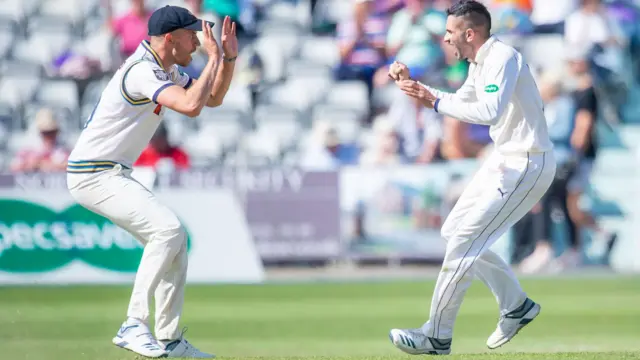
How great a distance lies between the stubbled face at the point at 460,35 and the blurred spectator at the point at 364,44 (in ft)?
31.5

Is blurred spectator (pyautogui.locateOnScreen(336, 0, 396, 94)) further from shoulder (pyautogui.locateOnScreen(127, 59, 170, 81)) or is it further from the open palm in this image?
shoulder (pyautogui.locateOnScreen(127, 59, 170, 81))

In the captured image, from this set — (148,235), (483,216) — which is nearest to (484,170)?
(483,216)

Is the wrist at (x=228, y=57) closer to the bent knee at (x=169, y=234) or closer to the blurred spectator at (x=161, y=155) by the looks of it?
the bent knee at (x=169, y=234)

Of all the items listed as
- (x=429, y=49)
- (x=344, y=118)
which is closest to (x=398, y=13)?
(x=429, y=49)

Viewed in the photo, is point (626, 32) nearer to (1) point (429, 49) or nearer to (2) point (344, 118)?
(1) point (429, 49)

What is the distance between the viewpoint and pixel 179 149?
13938 millimetres

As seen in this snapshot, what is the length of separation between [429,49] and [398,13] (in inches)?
33.7

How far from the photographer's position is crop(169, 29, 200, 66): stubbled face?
657 cm

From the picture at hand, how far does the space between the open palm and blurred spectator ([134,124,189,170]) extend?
6.64 m

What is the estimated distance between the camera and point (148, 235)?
21.5 feet

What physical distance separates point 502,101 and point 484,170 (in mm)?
638

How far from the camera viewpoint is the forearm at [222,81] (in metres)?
6.80

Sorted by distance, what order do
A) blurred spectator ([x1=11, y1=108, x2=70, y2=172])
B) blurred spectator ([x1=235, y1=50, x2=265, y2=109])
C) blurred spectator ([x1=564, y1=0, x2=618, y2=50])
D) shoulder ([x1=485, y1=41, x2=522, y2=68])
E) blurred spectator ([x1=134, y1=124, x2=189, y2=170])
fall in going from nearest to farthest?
1. shoulder ([x1=485, y1=41, x2=522, y2=68])
2. blurred spectator ([x1=134, y1=124, x2=189, y2=170])
3. blurred spectator ([x1=11, y1=108, x2=70, y2=172])
4. blurred spectator ([x1=564, y1=0, x2=618, y2=50])
5. blurred spectator ([x1=235, y1=50, x2=265, y2=109])

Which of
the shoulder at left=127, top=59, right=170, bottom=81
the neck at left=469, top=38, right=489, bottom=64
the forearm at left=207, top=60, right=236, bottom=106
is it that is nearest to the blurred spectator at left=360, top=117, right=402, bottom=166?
the forearm at left=207, top=60, right=236, bottom=106
